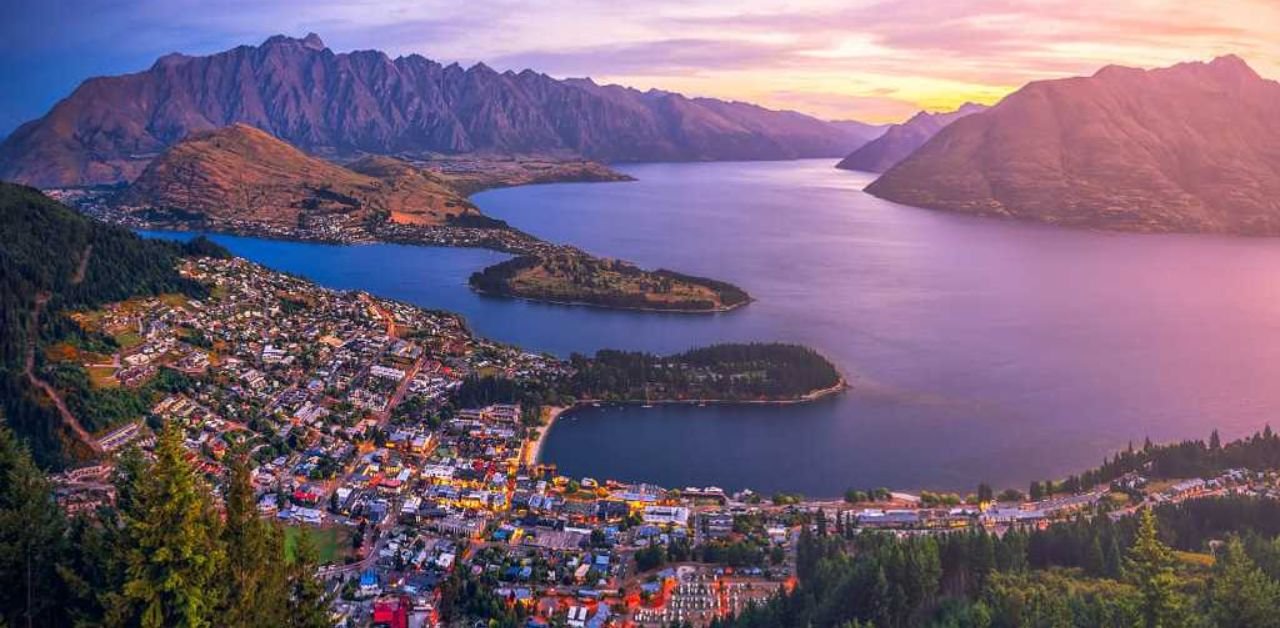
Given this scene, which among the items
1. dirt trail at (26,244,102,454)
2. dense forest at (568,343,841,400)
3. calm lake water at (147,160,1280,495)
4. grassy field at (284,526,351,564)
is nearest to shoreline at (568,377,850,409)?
dense forest at (568,343,841,400)

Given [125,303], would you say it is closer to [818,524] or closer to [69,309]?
[69,309]

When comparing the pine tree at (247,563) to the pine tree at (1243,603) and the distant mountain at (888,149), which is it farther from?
the distant mountain at (888,149)

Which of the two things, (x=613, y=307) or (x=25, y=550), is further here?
(x=613, y=307)

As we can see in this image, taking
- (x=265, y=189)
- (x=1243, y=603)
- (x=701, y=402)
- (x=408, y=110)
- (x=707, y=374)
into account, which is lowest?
(x=701, y=402)

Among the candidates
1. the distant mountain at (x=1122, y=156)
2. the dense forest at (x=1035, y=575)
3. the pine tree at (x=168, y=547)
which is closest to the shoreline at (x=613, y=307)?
the dense forest at (x=1035, y=575)

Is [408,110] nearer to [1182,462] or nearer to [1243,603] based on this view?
[1182,462]

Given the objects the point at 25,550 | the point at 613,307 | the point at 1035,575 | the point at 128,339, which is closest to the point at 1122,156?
the point at 613,307
